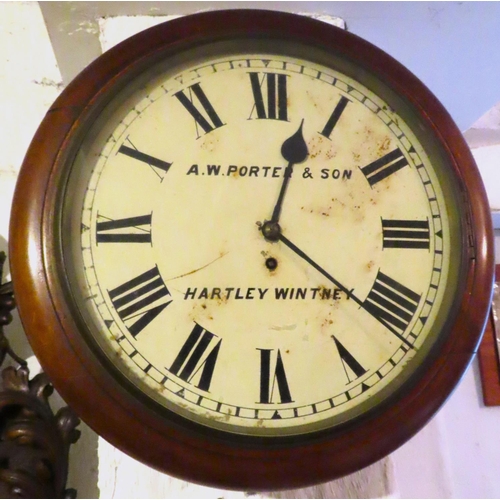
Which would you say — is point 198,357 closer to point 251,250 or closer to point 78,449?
point 251,250

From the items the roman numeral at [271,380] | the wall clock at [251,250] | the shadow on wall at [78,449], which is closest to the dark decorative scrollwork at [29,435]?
the shadow on wall at [78,449]

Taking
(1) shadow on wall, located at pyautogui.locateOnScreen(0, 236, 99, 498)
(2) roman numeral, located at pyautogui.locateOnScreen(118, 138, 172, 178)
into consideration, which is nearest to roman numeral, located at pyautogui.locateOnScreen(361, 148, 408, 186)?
(2) roman numeral, located at pyautogui.locateOnScreen(118, 138, 172, 178)

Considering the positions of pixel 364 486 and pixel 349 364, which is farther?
pixel 364 486

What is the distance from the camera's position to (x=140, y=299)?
0.51 metres

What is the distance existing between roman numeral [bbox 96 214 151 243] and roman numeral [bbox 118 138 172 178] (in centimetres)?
6

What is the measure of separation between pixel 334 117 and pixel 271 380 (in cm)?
32

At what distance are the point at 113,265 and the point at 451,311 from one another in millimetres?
371

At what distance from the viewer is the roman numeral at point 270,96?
23.2 inches

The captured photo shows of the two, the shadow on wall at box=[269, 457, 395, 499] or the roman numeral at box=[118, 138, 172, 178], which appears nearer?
the roman numeral at box=[118, 138, 172, 178]

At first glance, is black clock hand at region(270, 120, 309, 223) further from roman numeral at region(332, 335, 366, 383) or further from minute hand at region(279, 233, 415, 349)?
roman numeral at region(332, 335, 366, 383)

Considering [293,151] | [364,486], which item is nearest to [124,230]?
[293,151]

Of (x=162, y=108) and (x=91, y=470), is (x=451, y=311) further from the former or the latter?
(x=91, y=470)

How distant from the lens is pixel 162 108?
0.56m

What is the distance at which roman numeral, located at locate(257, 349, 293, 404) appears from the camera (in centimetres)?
51
